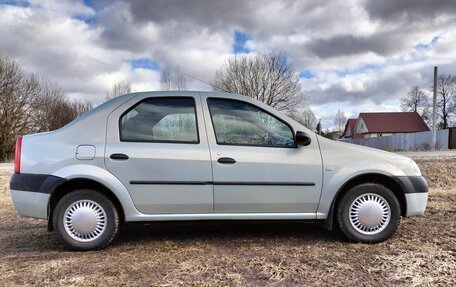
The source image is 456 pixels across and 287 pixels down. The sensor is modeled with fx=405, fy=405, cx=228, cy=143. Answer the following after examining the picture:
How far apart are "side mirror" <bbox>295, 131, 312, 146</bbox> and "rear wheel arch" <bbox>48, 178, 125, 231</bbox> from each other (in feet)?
6.52

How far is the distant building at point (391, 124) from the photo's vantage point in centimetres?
6775

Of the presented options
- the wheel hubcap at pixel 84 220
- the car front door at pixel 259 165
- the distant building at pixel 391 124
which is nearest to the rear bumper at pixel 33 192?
the wheel hubcap at pixel 84 220

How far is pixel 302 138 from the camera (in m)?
4.29

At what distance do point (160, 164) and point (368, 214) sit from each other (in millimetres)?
2286

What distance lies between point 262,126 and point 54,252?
2600 millimetres

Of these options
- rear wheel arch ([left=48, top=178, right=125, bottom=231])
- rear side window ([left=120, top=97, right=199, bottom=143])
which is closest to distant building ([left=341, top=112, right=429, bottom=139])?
rear side window ([left=120, top=97, right=199, bottom=143])

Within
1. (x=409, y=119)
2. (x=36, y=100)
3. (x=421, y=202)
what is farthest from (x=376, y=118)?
(x=421, y=202)

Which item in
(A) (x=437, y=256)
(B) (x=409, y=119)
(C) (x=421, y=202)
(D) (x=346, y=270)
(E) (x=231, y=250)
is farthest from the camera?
(B) (x=409, y=119)

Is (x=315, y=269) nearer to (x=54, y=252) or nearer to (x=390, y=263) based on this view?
(x=390, y=263)

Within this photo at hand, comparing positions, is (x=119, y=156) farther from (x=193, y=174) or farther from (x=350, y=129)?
(x=350, y=129)

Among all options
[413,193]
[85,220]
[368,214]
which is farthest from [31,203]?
[413,193]

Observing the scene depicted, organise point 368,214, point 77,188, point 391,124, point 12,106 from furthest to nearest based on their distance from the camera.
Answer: point 391,124
point 12,106
point 368,214
point 77,188

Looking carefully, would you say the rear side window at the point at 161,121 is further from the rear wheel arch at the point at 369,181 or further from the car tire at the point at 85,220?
the rear wheel arch at the point at 369,181

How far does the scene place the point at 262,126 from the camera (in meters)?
4.41
